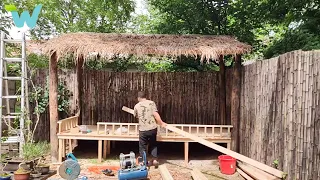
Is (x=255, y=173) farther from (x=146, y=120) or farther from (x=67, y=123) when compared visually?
(x=67, y=123)

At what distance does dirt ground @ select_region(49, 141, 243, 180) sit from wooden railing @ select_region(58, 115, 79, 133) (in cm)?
77

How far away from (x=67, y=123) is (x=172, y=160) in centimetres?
292

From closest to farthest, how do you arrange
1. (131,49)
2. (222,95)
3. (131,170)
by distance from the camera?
(131,170)
(131,49)
(222,95)

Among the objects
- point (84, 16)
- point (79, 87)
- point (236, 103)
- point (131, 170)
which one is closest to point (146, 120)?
point (131, 170)

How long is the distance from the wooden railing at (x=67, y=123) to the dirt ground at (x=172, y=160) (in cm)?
77

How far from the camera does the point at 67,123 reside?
8672 millimetres

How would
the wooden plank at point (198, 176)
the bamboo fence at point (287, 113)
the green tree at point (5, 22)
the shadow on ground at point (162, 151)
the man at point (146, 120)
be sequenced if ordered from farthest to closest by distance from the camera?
the green tree at point (5, 22), the shadow on ground at point (162, 151), the man at point (146, 120), the wooden plank at point (198, 176), the bamboo fence at point (287, 113)

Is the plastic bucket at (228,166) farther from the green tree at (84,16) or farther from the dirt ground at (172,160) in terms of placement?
the green tree at (84,16)

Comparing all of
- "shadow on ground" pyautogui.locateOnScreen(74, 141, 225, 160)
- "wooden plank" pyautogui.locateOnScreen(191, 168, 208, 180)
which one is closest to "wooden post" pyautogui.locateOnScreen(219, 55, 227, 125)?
"shadow on ground" pyautogui.locateOnScreen(74, 141, 225, 160)

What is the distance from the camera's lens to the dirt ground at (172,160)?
7.02m

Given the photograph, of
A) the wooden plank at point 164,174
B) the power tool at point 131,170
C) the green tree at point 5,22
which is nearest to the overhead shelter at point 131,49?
the wooden plank at point 164,174

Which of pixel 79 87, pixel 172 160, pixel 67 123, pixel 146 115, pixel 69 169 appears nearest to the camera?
pixel 69 169

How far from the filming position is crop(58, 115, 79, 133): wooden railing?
318 inches

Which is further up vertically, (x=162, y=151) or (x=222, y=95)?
(x=222, y=95)
